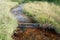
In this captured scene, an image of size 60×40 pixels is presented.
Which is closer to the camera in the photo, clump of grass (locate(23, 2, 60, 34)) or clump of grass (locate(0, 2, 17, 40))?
clump of grass (locate(0, 2, 17, 40))

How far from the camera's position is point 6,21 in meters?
2.48

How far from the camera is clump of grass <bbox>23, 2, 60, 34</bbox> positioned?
2.58 meters

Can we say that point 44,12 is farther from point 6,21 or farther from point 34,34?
point 6,21

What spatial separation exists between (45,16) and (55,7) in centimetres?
16

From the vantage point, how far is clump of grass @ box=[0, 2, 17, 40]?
244 centimetres

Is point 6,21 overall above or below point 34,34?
above

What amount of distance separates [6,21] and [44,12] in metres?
0.39

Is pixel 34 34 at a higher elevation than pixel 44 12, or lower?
lower

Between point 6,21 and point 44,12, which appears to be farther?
point 44,12

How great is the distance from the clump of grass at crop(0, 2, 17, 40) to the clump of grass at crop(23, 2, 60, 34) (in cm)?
16

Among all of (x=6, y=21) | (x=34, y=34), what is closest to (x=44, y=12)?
(x=34, y=34)

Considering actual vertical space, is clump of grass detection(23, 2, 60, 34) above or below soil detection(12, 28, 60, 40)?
above

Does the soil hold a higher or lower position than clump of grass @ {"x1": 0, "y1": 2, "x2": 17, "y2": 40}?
lower

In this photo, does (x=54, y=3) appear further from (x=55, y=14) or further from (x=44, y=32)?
(x=44, y=32)
